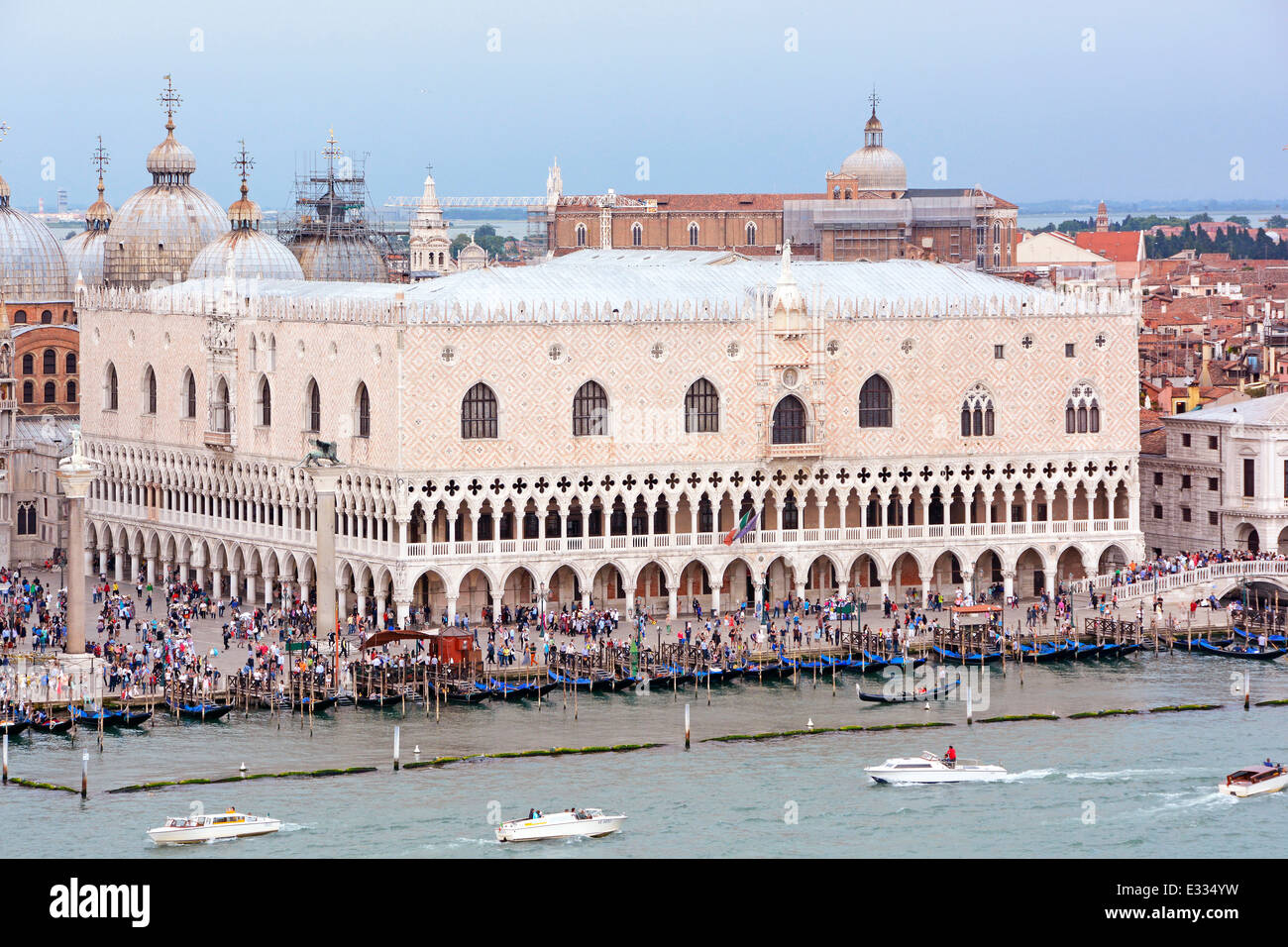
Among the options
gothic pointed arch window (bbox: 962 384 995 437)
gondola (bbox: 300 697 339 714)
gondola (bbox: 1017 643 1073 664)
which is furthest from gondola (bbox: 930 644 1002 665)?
gondola (bbox: 300 697 339 714)

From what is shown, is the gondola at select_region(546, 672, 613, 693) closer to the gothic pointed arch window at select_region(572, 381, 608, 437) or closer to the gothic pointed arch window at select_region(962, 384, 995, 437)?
the gothic pointed arch window at select_region(572, 381, 608, 437)

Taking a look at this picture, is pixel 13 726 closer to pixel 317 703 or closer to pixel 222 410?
pixel 317 703

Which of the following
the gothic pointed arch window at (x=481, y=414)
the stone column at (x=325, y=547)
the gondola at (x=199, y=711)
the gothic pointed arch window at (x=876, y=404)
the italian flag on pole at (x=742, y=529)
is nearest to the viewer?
the gondola at (x=199, y=711)

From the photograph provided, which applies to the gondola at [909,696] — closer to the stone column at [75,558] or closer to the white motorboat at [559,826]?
the white motorboat at [559,826]

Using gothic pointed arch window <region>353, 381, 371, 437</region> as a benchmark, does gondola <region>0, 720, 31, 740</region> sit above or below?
below

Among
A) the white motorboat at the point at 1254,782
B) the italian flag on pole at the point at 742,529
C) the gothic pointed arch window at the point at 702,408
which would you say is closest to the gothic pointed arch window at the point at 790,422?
the gothic pointed arch window at the point at 702,408

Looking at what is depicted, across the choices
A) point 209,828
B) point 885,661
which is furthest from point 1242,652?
point 209,828
